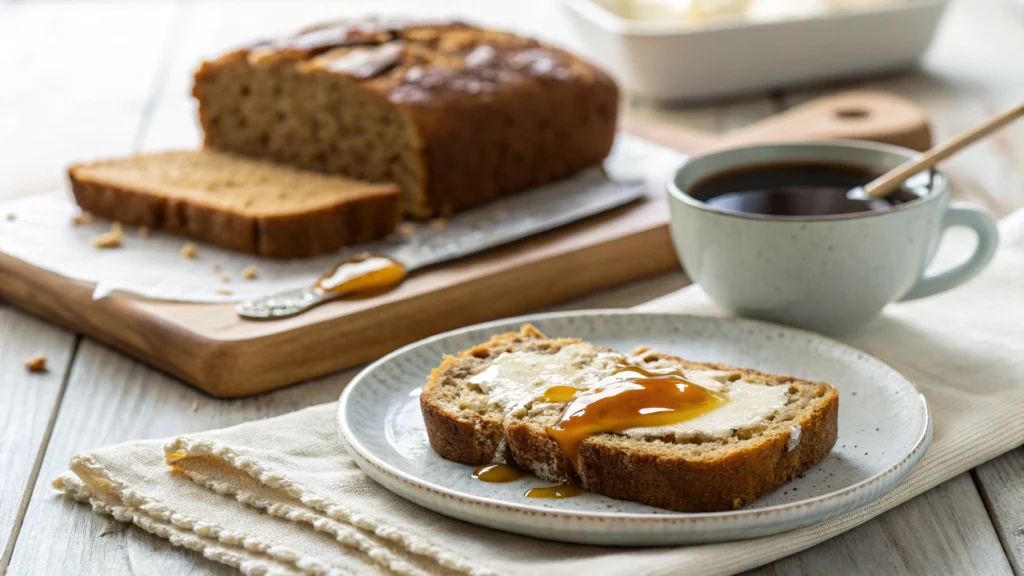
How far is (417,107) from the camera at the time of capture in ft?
10.9

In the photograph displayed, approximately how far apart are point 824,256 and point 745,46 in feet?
7.41

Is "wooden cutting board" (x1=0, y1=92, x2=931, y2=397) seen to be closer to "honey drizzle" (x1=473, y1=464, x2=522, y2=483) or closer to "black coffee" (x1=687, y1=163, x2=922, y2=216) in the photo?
"black coffee" (x1=687, y1=163, x2=922, y2=216)

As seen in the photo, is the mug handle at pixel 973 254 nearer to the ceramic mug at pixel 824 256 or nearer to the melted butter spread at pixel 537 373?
the ceramic mug at pixel 824 256

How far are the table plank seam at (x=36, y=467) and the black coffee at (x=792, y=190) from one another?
1410mm

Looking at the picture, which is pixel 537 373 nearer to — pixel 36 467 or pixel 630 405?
pixel 630 405

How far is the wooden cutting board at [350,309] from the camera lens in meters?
2.49

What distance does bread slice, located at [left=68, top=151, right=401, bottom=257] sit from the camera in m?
3.07

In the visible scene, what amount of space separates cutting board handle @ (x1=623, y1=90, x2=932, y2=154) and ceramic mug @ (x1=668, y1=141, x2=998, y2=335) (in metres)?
1.04

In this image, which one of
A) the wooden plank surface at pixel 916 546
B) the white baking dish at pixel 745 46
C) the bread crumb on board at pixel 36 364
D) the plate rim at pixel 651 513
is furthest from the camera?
the white baking dish at pixel 745 46

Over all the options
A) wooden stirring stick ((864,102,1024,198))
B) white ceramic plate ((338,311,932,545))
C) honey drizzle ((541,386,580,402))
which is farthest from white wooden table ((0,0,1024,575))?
wooden stirring stick ((864,102,1024,198))

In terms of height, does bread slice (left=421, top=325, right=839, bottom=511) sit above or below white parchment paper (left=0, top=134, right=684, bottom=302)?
above

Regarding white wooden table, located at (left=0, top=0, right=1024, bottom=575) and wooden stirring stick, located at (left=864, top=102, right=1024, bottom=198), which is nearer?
white wooden table, located at (left=0, top=0, right=1024, bottom=575)

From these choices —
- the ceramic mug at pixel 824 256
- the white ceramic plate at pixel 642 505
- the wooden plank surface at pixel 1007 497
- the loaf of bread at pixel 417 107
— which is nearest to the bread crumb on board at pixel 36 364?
the white ceramic plate at pixel 642 505

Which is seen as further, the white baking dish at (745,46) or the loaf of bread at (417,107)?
the white baking dish at (745,46)
